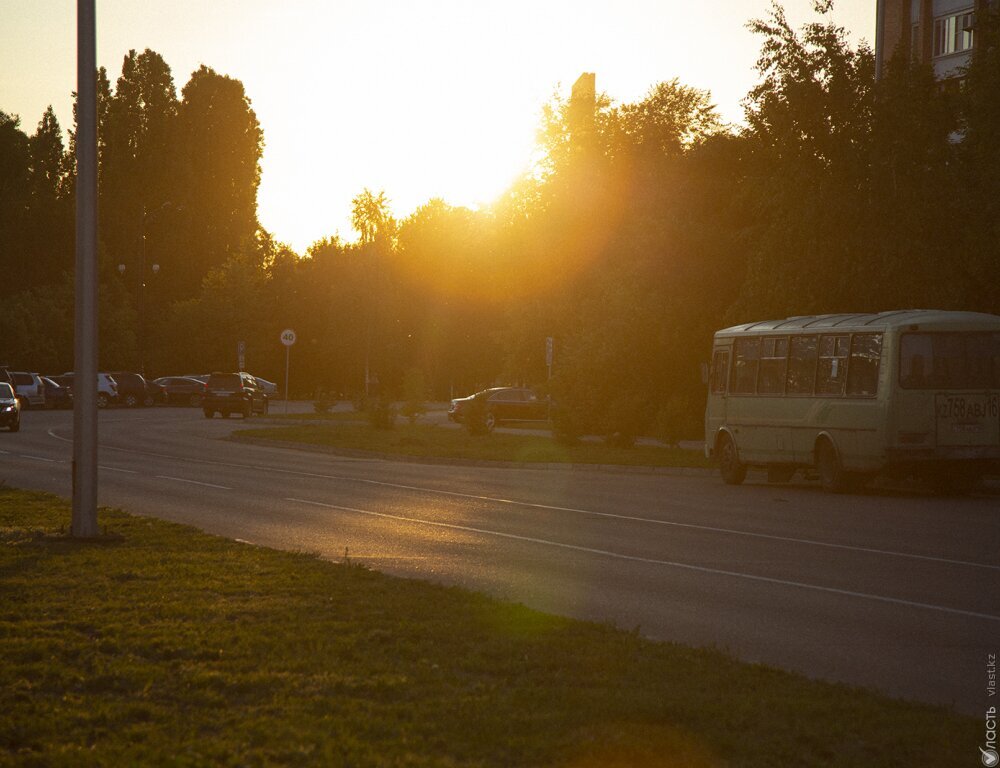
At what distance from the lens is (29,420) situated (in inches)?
2057

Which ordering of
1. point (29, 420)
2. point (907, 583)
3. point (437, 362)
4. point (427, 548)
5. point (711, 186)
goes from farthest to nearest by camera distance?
point (437, 362)
point (29, 420)
point (711, 186)
point (427, 548)
point (907, 583)

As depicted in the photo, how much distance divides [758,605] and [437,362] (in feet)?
282

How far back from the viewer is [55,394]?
66.8m

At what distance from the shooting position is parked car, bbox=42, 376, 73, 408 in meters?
66.4

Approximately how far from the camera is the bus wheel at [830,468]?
24.0m

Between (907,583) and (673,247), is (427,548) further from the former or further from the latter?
(673,247)

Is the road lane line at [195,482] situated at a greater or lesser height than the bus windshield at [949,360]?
lesser

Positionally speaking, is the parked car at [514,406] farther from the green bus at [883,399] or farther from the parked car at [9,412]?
the green bus at [883,399]

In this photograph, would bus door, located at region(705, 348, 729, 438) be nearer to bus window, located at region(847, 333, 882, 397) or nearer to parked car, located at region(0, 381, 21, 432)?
bus window, located at region(847, 333, 882, 397)

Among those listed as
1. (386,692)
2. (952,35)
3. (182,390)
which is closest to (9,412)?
(182,390)

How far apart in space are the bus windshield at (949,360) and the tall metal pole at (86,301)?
14.5m

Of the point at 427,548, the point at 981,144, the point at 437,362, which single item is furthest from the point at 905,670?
the point at 437,362

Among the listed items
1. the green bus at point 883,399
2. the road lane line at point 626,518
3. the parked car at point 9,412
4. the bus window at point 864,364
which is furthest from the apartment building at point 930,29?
the road lane line at point 626,518

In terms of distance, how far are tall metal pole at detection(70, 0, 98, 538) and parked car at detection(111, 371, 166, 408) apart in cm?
5844
